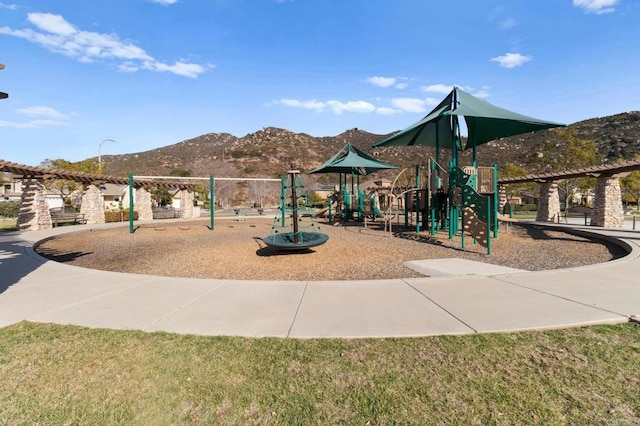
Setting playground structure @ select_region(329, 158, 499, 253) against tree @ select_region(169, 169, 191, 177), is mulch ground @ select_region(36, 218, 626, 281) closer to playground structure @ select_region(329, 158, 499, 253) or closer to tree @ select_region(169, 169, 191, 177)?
playground structure @ select_region(329, 158, 499, 253)

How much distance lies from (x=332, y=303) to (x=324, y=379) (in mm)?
1963

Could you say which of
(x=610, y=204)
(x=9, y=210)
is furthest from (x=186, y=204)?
(x=610, y=204)

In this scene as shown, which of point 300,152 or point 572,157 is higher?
point 300,152

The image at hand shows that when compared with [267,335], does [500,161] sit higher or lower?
higher

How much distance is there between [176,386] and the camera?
2.76 m

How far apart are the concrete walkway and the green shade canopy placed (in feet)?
21.2

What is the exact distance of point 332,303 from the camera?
15.6 feet

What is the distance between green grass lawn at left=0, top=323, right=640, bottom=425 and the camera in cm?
239

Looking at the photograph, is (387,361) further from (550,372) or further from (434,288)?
(434,288)

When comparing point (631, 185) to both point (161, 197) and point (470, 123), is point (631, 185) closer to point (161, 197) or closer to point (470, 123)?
point (470, 123)

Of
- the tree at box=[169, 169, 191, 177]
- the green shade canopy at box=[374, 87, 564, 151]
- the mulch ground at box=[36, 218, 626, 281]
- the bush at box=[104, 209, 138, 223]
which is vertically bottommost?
the mulch ground at box=[36, 218, 626, 281]

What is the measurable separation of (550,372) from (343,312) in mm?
2274

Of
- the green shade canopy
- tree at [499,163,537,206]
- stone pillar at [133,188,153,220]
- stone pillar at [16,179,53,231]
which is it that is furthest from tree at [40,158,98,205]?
tree at [499,163,537,206]

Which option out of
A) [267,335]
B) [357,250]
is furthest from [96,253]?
Answer: [267,335]
